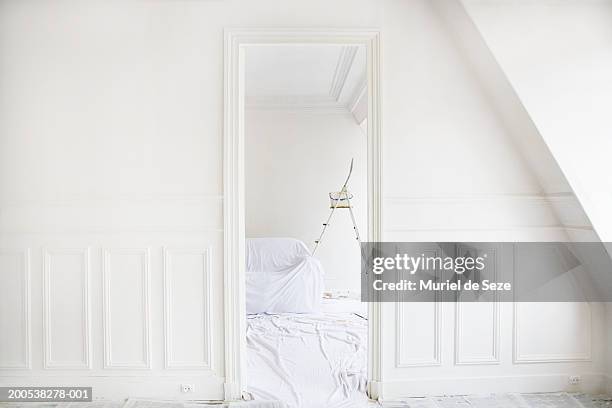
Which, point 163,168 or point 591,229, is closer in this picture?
point 591,229

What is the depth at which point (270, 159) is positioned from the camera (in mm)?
Answer: 5746

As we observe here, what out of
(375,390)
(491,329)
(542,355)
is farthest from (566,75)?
(375,390)

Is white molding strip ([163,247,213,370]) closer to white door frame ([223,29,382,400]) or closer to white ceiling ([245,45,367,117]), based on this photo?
white door frame ([223,29,382,400])

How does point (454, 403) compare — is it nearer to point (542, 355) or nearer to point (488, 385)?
point (488, 385)

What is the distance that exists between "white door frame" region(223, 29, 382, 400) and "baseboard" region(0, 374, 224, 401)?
0.14m

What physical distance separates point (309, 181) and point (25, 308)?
3.84 m

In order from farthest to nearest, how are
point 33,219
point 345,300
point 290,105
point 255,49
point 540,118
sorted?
point 290,105 < point 345,300 < point 255,49 < point 33,219 < point 540,118

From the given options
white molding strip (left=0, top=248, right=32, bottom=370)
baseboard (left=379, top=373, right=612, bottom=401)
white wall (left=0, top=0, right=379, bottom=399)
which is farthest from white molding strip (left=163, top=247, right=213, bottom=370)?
baseboard (left=379, top=373, right=612, bottom=401)

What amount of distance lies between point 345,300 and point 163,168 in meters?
3.36

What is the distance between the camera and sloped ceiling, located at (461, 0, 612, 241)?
2.31 meters

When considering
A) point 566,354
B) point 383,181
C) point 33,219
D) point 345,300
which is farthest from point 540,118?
point 345,300

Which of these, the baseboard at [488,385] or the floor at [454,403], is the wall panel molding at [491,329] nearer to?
the baseboard at [488,385]

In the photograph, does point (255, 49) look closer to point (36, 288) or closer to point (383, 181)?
point (383, 181)

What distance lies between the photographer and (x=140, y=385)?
249cm
